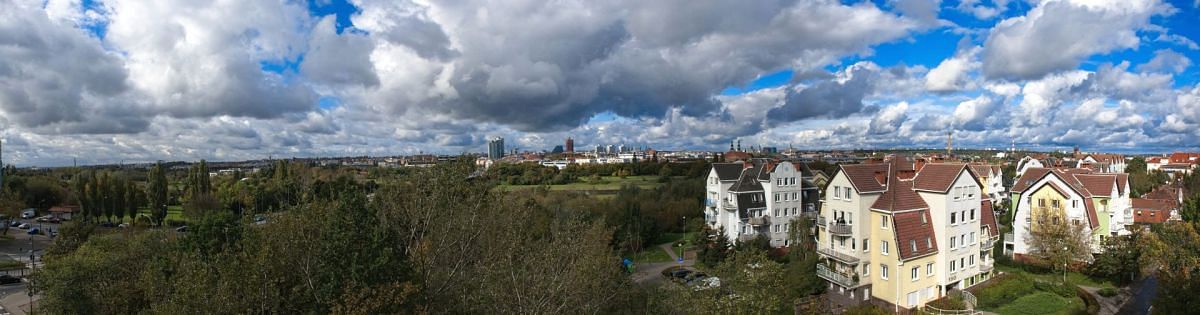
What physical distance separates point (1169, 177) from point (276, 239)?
400 feet

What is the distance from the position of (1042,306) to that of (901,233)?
8108 millimetres

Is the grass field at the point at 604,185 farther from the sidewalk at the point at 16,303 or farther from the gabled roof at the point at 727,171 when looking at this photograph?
the sidewalk at the point at 16,303

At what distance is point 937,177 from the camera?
93.4ft

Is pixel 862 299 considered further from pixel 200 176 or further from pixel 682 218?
pixel 200 176

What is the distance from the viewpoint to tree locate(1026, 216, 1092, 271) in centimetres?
3098

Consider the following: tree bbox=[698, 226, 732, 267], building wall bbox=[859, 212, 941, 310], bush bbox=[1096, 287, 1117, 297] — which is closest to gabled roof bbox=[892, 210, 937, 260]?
building wall bbox=[859, 212, 941, 310]

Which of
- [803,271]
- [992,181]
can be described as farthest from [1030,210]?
[803,271]

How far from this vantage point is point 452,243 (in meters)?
20.0

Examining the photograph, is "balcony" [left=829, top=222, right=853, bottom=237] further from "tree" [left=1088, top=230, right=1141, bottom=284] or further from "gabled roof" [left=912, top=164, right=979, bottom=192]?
"tree" [left=1088, top=230, right=1141, bottom=284]

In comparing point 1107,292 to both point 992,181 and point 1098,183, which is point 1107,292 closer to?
point 1098,183

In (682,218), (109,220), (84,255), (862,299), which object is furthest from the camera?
(109,220)

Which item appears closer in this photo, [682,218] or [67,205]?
[682,218]

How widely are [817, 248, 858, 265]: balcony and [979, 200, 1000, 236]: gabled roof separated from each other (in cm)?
995

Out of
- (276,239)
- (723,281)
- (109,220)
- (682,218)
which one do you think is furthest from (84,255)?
(109,220)
